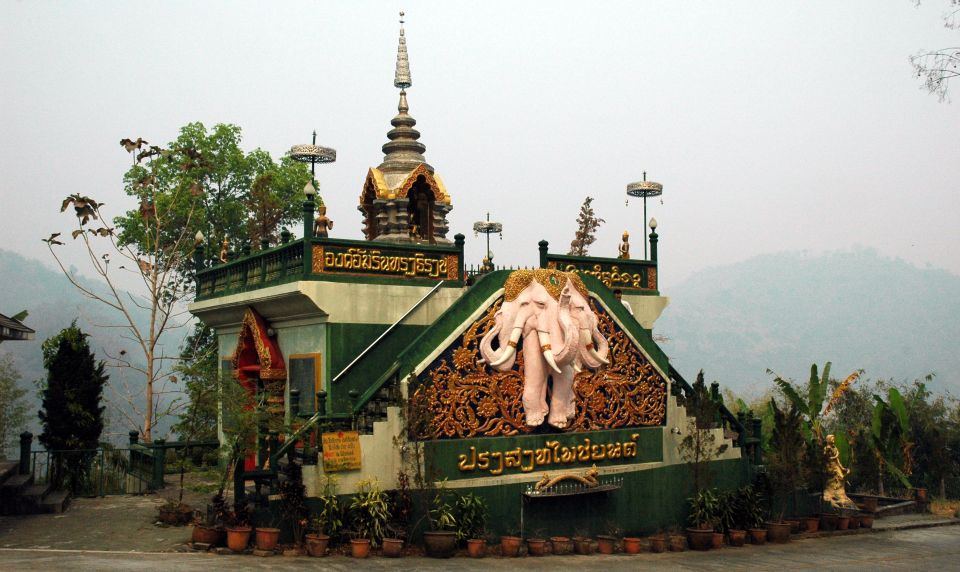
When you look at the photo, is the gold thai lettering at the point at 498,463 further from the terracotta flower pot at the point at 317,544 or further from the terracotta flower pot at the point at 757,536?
the terracotta flower pot at the point at 757,536

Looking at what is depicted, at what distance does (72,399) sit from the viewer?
21.0 meters

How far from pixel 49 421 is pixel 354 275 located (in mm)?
8680

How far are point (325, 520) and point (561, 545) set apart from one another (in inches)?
177

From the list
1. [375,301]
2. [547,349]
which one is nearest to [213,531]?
[375,301]

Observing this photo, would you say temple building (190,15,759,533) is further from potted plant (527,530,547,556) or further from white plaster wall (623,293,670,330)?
white plaster wall (623,293,670,330)

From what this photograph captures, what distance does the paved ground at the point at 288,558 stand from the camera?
539 inches

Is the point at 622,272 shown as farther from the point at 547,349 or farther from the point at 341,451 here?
the point at 341,451

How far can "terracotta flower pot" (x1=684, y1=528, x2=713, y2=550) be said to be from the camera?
60.1 feet

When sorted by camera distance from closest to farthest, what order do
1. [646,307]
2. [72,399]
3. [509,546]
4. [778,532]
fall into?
1. [509,546]
2. [778,532]
3. [72,399]
4. [646,307]

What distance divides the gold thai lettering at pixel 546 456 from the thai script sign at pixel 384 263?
367 cm


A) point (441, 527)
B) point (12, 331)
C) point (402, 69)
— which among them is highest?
point (402, 69)

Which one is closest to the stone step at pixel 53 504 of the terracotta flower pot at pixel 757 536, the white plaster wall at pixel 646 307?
the white plaster wall at pixel 646 307

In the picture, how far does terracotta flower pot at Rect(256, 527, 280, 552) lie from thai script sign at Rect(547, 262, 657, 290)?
869cm

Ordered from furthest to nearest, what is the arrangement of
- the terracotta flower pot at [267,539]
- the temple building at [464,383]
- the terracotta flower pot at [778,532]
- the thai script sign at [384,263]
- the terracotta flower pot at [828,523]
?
the terracotta flower pot at [828,523] → the terracotta flower pot at [778,532] → the thai script sign at [384,263] → the temple building at [464,383] → the terracotta flower pot at [267,539]
